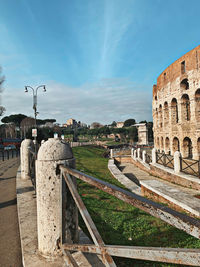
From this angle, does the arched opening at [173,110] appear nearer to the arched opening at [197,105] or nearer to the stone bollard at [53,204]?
the arched opening at [197,105]

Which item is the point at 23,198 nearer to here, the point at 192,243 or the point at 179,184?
the point at 192,243

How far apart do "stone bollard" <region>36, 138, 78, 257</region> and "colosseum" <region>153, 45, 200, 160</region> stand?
643 inches

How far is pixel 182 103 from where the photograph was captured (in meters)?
17.5

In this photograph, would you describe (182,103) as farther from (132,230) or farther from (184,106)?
(132,230)

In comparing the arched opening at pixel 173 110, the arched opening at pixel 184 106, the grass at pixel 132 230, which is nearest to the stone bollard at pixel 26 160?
the grass at pixel 132 230

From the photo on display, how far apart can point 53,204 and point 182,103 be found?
18.4 meters

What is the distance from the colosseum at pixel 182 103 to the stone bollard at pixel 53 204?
16333 millimetres

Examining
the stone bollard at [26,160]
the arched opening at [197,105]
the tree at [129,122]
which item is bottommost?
the stone bollard at [26,160]

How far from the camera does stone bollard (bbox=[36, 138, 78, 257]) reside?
2084mm

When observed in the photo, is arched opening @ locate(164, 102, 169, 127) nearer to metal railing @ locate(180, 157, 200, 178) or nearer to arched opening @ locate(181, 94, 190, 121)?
arched opening @ locate(181, 94, 190, 121)

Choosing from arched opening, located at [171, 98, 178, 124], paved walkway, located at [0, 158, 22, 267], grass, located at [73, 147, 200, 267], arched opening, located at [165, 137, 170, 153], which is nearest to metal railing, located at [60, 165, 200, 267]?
grass, located at [73, 147, 200, 267]

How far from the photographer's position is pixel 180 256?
1065 millimetres

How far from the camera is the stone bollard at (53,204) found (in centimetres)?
208

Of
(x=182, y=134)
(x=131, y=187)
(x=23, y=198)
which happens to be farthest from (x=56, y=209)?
(x=182, y=134)
